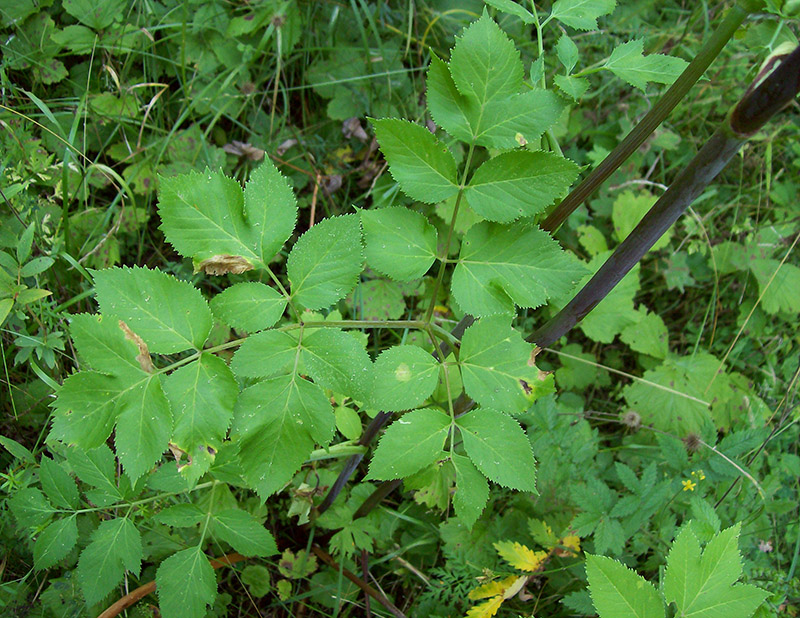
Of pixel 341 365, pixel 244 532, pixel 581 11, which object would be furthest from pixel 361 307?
pixel 581 11

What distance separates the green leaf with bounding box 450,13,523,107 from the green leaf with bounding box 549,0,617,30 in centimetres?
22

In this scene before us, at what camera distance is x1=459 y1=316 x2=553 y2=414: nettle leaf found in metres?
1.05

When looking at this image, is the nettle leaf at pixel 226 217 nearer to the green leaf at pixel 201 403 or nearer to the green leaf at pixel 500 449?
the green leaf at pixel 201 403

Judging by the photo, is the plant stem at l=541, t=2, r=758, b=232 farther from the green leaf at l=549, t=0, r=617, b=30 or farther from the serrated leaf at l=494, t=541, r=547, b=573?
the serrated leaf at l=494, t=541, r=547, b=573

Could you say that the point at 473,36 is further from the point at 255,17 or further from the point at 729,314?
the point at 729,314

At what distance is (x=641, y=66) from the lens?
1042 millimetres

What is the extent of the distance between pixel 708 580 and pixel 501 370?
25.1 inches

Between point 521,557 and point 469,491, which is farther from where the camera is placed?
point 521,557

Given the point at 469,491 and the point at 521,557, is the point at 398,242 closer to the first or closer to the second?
the point at 469,491

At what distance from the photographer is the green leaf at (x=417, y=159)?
101cm

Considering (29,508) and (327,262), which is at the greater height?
(327,262)

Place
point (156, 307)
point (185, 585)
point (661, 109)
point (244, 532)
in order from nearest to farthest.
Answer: point (661, 109) → point (156, 307) → point (185, 585) → point (244, 532)

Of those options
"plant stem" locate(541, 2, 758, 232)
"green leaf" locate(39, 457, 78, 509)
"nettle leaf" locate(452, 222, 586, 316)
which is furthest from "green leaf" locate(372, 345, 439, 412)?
"green leaf" locate(39, 457, 78, 509)

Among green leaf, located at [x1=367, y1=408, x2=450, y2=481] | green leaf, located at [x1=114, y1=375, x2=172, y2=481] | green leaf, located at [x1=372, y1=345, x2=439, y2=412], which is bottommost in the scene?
green leaf, located at [x1=367, y1=408, x2=450, y2=481]
